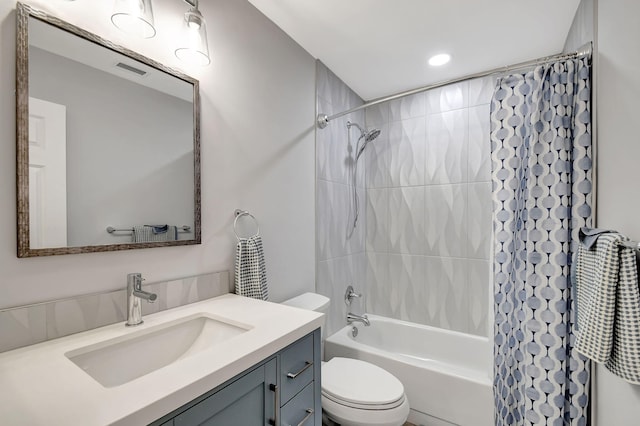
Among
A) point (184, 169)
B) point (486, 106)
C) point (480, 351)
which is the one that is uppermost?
point (486, 106)

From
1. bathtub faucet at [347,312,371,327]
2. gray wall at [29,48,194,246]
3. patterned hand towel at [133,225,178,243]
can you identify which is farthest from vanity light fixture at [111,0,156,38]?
bathtub faucet at [347,312,371,327]

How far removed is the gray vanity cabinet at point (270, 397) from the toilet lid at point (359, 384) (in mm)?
406

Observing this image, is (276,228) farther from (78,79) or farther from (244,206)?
(78,79)

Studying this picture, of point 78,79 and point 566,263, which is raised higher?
point 78,79

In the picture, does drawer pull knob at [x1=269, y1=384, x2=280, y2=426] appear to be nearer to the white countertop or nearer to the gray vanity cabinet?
the gray vanity cabinet

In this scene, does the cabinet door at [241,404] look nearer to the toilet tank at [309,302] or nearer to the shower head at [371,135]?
the toilet tank at [309,302]

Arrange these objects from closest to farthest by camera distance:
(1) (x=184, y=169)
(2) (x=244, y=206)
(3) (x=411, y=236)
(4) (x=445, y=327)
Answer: (1) (x=184, y=169)
(2) (x=244, y=206)
(4) (x=445, y=327)
(3) (x=411, y=236)

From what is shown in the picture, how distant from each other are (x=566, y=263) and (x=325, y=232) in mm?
1438

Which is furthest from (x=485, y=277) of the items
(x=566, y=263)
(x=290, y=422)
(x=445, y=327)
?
(x=290, y=422)

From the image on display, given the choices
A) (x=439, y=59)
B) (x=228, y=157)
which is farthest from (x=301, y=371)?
(x=439, y=59)

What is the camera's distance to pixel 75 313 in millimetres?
929

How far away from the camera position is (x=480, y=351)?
2.27 metres

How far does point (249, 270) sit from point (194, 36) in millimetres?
1048

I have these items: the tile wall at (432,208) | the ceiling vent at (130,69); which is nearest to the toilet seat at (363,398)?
the tile wall at (432,208)
